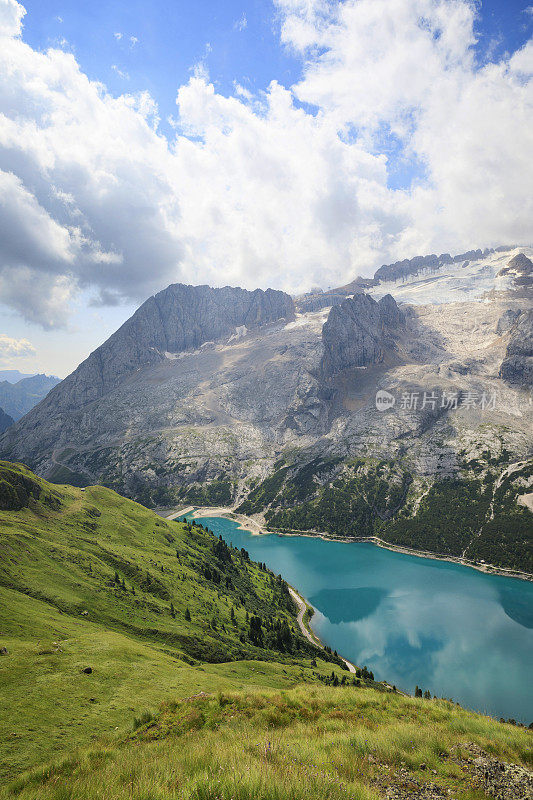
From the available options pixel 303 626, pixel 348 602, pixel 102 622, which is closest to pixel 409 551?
pixel 348 602

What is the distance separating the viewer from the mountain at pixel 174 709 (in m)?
7.92

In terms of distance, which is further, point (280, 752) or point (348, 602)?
point (348, 602)

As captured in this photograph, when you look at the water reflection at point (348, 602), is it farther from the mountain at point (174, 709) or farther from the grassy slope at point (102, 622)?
the mountain at point (174, 709)

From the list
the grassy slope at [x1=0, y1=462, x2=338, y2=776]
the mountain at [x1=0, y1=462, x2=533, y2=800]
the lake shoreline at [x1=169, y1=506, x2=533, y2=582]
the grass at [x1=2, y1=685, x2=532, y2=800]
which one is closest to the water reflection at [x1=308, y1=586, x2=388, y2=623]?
the grassy slope at [x1=0, y1=462, x2=338, y2=776]

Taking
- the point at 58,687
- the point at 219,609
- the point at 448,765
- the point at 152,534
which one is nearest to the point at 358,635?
the point at 219,609

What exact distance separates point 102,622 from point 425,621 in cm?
9095

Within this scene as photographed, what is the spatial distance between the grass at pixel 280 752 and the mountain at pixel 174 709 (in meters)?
0.06

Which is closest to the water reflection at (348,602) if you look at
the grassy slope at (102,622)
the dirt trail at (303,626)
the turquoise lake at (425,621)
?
the turquoise lake at (425,621)

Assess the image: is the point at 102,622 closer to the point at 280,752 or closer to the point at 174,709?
the point at 174,709

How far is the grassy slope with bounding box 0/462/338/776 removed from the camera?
66.6 feet

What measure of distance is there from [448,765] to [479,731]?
17.4ft

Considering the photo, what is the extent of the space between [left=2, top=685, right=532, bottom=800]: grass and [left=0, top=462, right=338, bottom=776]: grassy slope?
580cm

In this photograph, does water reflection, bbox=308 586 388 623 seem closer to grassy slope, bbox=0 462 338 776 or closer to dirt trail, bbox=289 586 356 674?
dirt trail, bbox=289 586 356 674

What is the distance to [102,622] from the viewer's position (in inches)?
1745
